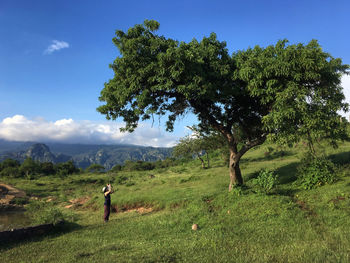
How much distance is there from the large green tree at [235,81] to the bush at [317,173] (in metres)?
1.94

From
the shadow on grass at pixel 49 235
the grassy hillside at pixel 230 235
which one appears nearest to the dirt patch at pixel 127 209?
the grassy hillside at pixel 230 235

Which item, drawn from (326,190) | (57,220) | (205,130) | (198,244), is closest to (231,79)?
(205,130)

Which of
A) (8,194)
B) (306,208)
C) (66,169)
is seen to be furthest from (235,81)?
(66,169)

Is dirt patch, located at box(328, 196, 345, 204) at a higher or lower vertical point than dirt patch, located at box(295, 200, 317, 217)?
higher

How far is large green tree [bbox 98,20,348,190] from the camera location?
44.4 feet

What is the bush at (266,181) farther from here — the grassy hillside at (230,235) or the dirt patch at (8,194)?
the dirt patch at (8,194)

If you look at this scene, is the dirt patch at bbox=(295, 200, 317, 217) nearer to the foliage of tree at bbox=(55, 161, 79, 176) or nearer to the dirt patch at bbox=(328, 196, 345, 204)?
the dirt patch at bbox=(328, 196, 345, 204)

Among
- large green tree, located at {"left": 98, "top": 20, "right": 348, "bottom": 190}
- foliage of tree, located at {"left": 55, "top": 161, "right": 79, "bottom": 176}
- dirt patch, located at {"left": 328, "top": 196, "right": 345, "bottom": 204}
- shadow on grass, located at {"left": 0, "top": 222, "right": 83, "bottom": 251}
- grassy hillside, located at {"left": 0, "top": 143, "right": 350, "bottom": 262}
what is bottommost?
foliage of tree, located at {"left": 55, "top": 161, "right": 79, "bottom": 176}

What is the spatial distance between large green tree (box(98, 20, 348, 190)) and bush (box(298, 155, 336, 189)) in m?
1.94

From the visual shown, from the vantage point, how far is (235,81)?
16781 mm

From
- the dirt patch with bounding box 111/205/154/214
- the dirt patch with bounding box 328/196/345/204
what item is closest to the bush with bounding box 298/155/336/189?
the dirt patch with bounding box 328/196/345/204

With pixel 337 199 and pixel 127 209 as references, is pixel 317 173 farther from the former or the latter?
pixel 127 209

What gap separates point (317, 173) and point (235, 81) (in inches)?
342

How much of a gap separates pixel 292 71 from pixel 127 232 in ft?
45.0
